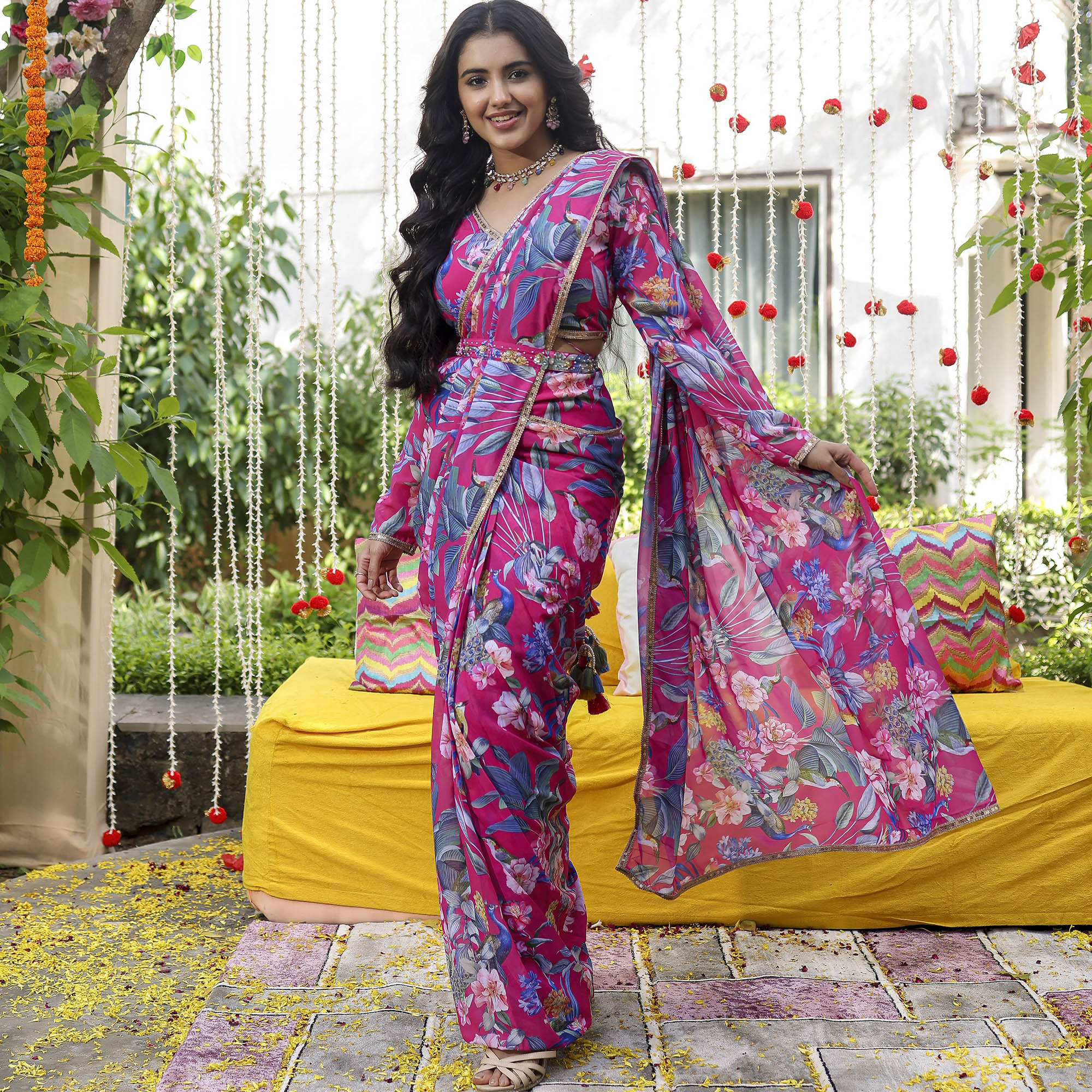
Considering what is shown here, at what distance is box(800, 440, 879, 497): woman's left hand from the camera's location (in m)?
1.85

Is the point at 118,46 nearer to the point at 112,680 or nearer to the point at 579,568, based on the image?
the point at 112,680

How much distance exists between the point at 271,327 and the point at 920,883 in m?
3.94

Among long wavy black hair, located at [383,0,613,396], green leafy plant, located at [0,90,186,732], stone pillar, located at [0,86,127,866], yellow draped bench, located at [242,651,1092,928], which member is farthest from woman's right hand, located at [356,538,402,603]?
stone pillar, located at [0,86,127,866]

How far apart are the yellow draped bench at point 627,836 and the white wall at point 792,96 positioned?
300 cm

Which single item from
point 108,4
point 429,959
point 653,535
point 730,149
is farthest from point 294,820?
point 730,149

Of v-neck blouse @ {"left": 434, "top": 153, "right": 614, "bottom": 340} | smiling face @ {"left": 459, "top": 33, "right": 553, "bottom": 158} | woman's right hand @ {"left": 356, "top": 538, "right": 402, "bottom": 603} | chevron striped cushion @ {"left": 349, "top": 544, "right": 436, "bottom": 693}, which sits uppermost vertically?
smiling face @ {"left": 459, "top": 33, "right": 553, "bottom": 158}

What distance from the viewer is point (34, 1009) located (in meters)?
2.09

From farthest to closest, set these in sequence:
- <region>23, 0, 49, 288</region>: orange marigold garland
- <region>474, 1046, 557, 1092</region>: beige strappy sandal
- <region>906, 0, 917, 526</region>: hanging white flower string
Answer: <region>906, 0, 917, 526</region>: hanging white flower string < <region>23, 0, 49, 288</region>: orange marigold garland < <region>474, 1046, 557, 1092</region>: beige strappy sandal

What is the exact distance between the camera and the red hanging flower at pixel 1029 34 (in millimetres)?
2633

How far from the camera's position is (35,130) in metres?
2.30

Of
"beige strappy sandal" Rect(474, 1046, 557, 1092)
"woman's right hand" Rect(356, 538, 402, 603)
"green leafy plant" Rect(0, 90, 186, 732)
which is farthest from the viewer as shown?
"green leafy plant" Rect(0, 90, 186, 732)

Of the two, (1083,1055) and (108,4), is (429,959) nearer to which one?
(1083,1055)

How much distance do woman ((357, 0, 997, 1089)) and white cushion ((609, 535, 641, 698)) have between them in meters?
0.60

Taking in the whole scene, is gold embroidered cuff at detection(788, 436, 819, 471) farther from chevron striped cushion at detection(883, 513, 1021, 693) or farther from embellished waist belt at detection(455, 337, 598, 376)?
chevron striped cushion at detection(883, 513, 1021, 693)
